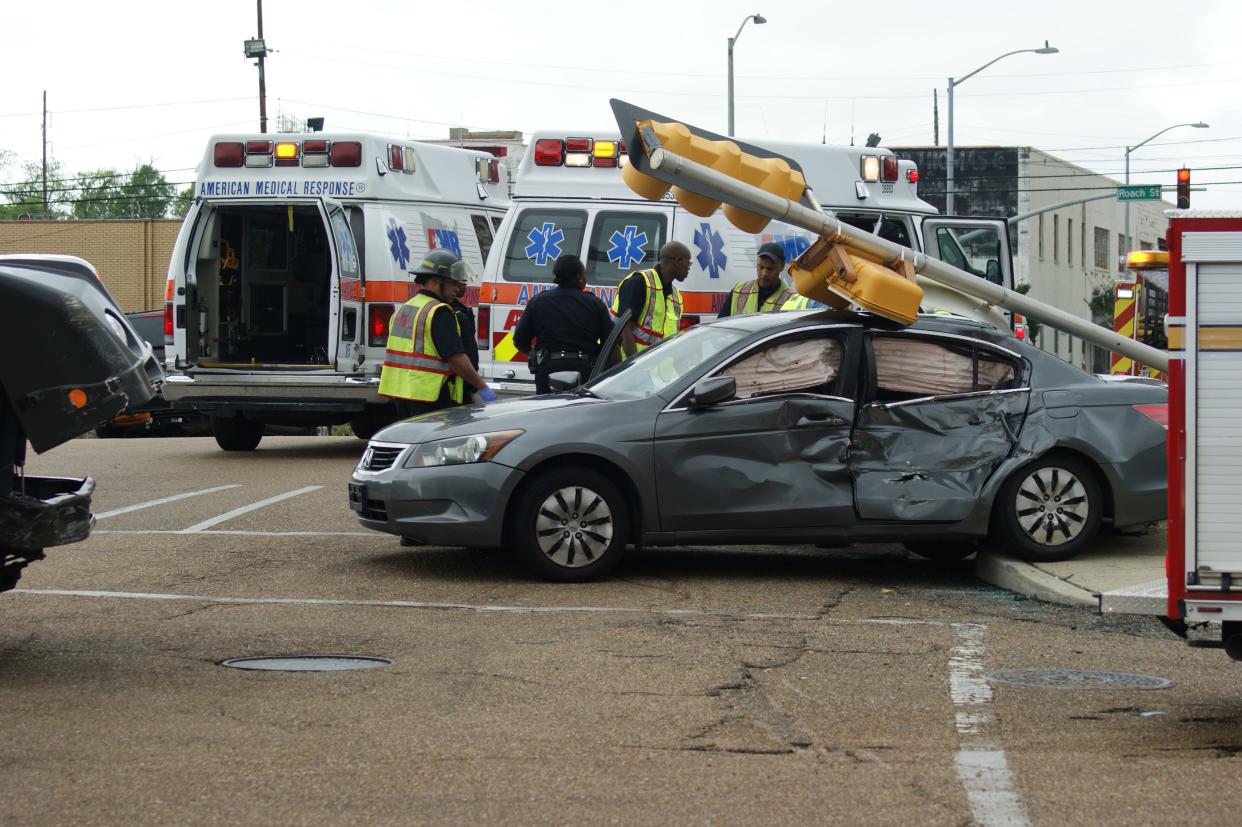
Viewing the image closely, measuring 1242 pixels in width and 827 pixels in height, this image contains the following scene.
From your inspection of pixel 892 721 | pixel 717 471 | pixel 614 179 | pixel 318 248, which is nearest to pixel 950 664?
pixel 892 721

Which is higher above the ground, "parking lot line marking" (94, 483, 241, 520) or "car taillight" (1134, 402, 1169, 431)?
"car taillight" (1134, 402, 1169, 431)

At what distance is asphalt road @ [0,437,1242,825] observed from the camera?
5109mm

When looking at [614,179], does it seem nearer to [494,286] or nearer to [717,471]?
[494,286]

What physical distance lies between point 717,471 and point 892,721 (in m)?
3.31

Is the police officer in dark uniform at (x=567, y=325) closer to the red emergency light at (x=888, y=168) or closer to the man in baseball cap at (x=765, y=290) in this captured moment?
the man in baseball cap at (x=765, y=290)

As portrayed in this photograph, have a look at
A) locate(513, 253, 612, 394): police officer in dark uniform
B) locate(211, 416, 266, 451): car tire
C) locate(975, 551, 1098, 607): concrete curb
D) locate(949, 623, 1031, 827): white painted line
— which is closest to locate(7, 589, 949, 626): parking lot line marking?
locate(949, 623, 1031, 827): white painted line

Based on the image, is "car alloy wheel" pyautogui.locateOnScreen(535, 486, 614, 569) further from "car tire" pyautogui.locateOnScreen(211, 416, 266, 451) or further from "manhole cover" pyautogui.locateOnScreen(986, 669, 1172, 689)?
"car tire" pyautogui.locateOnScreen(211, 416, 266, 451)

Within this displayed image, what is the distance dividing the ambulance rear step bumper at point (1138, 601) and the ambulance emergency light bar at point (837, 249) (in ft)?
10.3

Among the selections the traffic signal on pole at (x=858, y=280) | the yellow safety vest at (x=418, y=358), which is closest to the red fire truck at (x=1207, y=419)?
the traffic signal on pole at (x=858, y=280)

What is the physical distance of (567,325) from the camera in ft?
39.0

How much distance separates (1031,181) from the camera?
199 ft

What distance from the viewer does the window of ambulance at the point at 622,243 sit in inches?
578

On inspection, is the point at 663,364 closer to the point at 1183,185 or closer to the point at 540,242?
the point at 540,242

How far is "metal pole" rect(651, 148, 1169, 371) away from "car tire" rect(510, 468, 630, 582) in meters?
1.68
